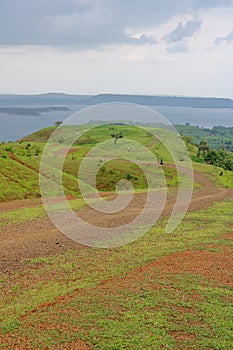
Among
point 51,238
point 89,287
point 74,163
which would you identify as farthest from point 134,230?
point 74,163

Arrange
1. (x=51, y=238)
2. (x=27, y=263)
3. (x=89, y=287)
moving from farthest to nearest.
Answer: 1. (x=51, y=238)
2. (x=27, y=263)
3. (x=89, y=287)

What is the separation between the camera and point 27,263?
17219 millimetres

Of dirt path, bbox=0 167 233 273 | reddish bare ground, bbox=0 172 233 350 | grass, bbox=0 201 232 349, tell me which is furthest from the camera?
dirt path, bbox=0 167 233 273

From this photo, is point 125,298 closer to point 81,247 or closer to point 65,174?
point 81,247

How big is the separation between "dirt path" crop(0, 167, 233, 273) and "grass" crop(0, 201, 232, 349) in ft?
2.80

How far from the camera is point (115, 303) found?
41.3 feet

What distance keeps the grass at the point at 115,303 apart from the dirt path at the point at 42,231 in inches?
33.6

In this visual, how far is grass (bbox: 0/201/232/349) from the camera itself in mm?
10828

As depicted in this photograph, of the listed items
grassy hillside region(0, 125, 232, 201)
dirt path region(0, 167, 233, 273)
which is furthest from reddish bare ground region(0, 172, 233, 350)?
grassy hillside region(0, 125, 232, 201)

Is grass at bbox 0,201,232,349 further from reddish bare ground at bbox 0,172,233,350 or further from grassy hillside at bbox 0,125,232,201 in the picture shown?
grassy hillside at bbox 0,125,232,201

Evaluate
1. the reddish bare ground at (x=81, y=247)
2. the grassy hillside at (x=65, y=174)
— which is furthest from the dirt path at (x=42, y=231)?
the grassy hillside at (x=65, y=174)

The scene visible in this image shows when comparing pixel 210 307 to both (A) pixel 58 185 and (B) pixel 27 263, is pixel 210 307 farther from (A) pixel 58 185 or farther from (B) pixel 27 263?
(A) pixel 58 185

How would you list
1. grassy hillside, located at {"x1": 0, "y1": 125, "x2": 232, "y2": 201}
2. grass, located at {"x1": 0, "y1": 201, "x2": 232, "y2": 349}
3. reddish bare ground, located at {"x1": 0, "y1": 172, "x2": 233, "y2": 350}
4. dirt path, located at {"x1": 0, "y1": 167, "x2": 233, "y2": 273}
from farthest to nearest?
1. grassy hillside, located at {"x1": 0, "y1": 125, "x2": 232, "y2": 201}
2. dirt path, located at {"x1": 0, "y1": 167, "x2": 233, "y2": 273}
3. reddish bare ground, located at {"x1": 0, "y1": 172, "x2": 233, "y2": 350}
4. grass, located at {"x1": 0, "y1": 201, "x2": 232, "y2": 349}

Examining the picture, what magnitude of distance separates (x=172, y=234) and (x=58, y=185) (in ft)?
59.7
